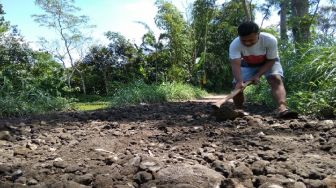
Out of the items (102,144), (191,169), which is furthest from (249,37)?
(191,169)

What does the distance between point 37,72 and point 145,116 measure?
18.6 feet

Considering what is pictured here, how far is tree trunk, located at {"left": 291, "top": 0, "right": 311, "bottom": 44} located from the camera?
7934 millimetres

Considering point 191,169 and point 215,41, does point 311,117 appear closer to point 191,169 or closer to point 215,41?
point 191,169

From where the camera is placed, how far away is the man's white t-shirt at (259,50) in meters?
4.22

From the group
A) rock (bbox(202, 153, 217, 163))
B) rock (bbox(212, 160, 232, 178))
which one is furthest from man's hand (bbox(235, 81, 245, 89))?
rock (bbox(212, 160, 232, 178))

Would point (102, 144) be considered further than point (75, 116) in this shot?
No

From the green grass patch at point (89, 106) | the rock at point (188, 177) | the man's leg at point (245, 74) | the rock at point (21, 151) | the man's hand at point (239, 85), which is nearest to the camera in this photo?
the rock at point (188, 177)

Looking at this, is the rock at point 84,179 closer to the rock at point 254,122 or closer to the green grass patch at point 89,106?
the rock at point 254,122

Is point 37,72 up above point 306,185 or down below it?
above

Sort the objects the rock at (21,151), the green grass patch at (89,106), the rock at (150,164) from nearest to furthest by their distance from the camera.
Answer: the rock at (150,164)
the rock at (21,151)
the green grass patch at (89,106)

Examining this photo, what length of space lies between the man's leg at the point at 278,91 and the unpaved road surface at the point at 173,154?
304 mm

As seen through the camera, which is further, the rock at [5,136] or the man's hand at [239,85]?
the man's hand at [239,85]

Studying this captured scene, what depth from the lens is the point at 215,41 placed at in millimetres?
18875

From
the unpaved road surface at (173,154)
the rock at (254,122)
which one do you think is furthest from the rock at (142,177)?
the rock at (254,122)
